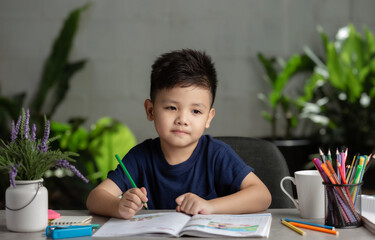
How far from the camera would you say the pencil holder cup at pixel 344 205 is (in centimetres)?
99

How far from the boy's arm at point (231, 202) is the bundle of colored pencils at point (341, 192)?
8.2 inches

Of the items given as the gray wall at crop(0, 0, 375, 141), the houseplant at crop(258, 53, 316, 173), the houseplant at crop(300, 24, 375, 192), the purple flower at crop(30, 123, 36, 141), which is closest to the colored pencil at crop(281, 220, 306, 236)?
the purple flower at crop(30, 123, 36, 141)

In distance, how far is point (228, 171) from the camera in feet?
4.44

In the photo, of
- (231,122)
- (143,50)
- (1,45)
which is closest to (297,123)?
(231,122)

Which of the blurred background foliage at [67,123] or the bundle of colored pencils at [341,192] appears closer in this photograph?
the bundle of colored pencils at [341,192]

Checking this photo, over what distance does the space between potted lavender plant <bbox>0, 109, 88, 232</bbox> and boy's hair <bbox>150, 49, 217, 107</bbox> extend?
1.31 ft

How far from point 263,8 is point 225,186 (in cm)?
229

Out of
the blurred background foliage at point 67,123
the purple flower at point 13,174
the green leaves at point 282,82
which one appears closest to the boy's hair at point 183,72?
the purple flower at point 13,174

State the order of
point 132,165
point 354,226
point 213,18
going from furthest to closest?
point 213,18 < point 132,165 < point 354,226

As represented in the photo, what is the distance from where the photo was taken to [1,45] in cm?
339

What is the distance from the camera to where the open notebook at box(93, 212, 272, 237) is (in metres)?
0.92

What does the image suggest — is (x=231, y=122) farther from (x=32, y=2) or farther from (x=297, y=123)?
(x=32, y=2)

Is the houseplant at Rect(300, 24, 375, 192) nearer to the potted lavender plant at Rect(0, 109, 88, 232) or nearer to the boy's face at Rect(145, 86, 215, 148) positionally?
the boy's face at Rect(145, 86, 215, 148)

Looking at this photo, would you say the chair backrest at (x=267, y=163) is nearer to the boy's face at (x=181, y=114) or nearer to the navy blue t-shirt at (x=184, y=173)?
the navy blue t-shirt at (x=184, y=173)
